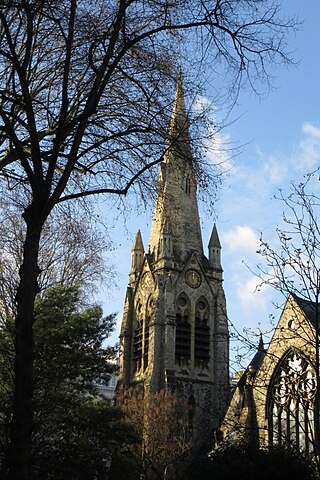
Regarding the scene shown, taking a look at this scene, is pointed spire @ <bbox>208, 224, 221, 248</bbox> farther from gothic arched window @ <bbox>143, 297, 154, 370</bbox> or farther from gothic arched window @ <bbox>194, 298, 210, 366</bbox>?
gothic arched window @ <bbox>143, 297, 154, 370</bbox>

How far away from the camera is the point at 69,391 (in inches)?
721

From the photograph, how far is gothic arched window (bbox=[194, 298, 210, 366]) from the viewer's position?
42.7 meters

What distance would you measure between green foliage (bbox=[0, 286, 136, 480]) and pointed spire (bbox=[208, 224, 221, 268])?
27.1m

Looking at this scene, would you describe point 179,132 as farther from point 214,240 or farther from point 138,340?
point 214,240

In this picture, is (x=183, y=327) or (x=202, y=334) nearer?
(x=183, y=327)

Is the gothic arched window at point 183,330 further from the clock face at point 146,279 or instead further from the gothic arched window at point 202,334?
the clock face at point 146,279

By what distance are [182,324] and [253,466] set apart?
32.4 meters

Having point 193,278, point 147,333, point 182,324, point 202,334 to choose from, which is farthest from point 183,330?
point 193,278

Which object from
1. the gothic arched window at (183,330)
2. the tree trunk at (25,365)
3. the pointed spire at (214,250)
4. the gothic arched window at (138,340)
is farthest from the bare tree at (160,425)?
the tree trunk at (25,365)

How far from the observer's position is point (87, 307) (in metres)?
21.3

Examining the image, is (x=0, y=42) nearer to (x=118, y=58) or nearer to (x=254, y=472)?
(x=118, y=58)

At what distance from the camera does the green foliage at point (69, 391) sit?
16719mm

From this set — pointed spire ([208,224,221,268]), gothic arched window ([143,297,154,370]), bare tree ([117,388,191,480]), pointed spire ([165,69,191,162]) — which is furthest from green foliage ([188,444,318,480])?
pointed spire ([208,224,221,268])

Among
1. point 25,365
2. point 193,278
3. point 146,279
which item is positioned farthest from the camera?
point 146,279
